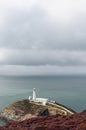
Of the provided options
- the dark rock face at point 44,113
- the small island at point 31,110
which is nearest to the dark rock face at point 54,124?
the small island at point 31,110

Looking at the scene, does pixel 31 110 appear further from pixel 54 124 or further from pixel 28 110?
pixel 54 124

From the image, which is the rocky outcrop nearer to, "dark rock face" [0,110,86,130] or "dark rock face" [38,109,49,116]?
"dark rock face" [38,109,49,116]

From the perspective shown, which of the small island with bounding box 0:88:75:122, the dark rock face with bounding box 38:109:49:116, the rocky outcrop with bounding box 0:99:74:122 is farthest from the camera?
the rocky outcrop with bounding box 0:99:74:122

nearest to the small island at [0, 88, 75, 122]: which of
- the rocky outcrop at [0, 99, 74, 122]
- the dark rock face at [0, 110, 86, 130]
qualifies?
the rocky outcrop at [0, 99, 74, 122]

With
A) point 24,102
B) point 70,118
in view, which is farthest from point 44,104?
point 70,118

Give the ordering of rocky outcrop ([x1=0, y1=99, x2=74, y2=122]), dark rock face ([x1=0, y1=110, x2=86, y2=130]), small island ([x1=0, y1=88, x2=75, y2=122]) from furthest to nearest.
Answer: rocky outcrop ([x1=0, y1=99, x2=74, y2=122]), small island ([x1=0, y1=88, x2=75, y2=122]), dark rock face ([x1=0, y1=110, x2=86, y2=130])

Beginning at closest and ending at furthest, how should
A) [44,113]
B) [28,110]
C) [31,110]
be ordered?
[44,113] → [28,110] → [31,110]

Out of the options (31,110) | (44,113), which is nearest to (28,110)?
(31,110)

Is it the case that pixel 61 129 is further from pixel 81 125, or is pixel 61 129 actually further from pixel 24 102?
pixel 24 102

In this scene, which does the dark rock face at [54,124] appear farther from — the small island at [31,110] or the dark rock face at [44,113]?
the dark rock face at [44,113]
